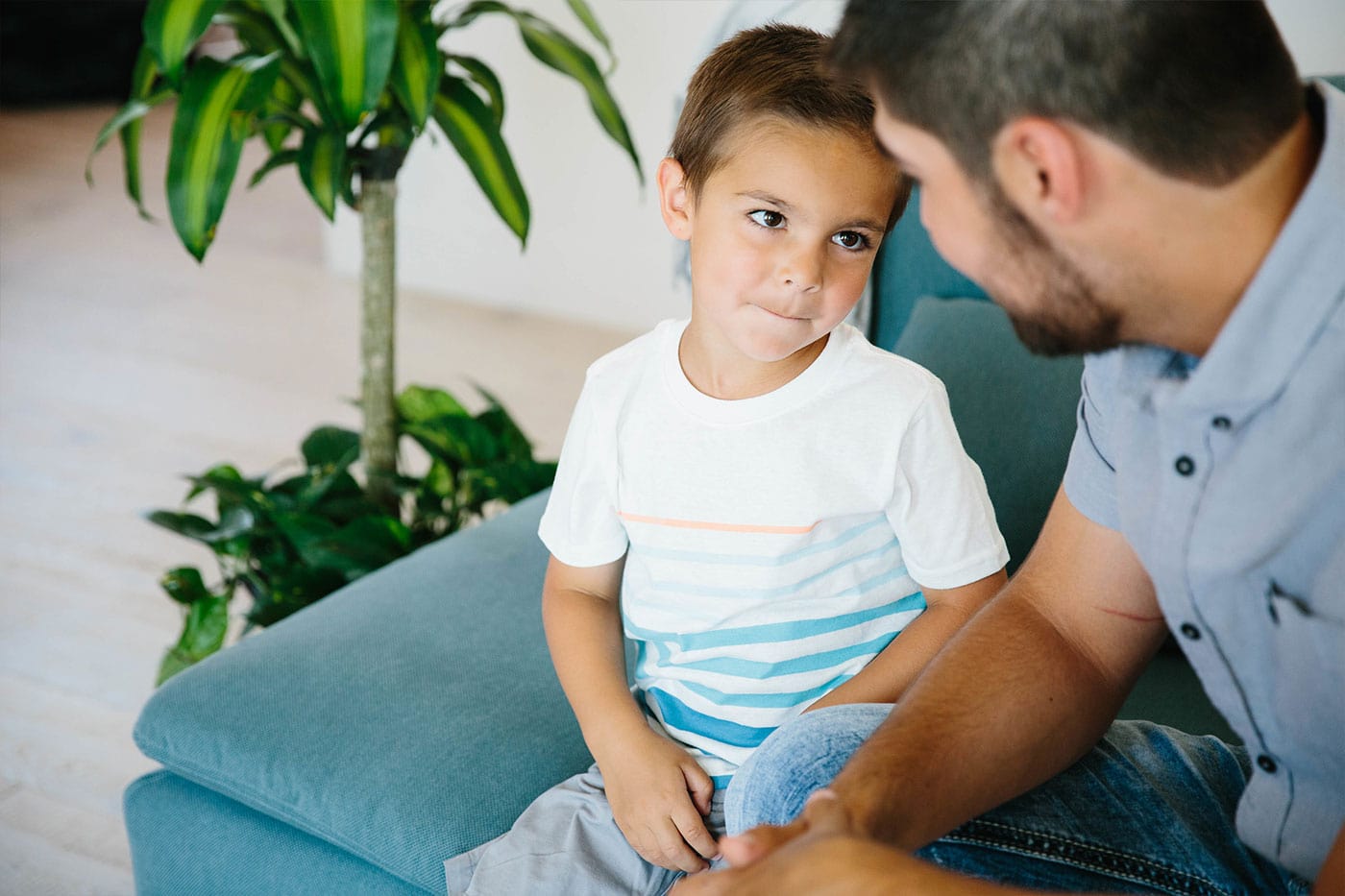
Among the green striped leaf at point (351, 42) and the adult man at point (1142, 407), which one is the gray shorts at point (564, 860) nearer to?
the adult man at point (1142, 407)

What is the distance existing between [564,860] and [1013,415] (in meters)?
0.70

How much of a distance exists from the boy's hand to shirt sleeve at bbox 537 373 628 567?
18 centimetres

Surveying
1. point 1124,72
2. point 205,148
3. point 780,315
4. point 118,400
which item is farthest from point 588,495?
point 118,400

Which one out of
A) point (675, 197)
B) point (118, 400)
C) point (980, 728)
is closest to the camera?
point (980, 728)

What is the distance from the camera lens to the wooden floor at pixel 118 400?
1.91 m

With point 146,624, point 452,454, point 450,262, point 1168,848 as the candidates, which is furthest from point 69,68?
point 1168,848

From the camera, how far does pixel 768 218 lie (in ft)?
3.60

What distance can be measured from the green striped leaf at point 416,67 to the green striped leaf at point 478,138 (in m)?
0.15

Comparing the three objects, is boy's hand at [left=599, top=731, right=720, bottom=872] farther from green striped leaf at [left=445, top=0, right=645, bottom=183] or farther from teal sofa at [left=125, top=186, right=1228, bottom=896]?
green striped leaf at [left=445, top=0, right=645, bottom=183]

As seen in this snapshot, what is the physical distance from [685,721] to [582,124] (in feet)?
8.47

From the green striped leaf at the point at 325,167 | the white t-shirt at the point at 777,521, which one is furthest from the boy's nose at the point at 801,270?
the green striped leaf at the point at 325,167

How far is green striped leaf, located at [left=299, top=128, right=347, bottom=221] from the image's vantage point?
1612 mm

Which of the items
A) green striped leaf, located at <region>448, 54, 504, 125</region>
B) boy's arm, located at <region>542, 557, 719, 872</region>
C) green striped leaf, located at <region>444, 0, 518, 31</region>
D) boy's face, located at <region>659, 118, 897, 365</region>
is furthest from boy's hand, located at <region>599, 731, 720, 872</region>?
green striped leaf, located at <region>444, 0, 518, 31</region>

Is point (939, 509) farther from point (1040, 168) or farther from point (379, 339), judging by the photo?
point (379, 339)
